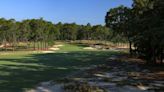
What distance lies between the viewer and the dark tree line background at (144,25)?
33.7 meters

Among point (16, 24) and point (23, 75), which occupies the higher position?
point (16, 24)

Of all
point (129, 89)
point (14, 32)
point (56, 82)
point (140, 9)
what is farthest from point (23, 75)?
point (14, 32)

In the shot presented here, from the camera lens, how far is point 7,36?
117 m

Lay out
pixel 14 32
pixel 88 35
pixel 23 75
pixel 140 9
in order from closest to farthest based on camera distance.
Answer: pixel 23 75
pixel 140 9
pixel 14 32
pixel 88 35

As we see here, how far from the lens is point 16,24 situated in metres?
115

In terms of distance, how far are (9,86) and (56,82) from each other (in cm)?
425

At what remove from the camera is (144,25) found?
40594mm

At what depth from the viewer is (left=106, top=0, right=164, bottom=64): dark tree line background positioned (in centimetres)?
3372

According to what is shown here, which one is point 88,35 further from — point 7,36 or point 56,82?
point 56,82

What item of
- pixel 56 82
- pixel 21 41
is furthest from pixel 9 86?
pixel 21 41

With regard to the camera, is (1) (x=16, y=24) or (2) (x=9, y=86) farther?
(1) (x=16, y=24)

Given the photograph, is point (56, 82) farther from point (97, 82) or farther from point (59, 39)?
point (59, 39)

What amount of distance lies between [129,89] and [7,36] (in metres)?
93.1

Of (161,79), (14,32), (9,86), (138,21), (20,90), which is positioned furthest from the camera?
(14,32)
